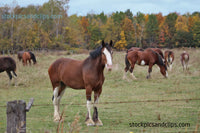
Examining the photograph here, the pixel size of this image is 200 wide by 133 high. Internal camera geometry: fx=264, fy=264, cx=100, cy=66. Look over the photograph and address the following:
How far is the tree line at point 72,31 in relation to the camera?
41062mm

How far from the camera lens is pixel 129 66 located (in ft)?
57.3

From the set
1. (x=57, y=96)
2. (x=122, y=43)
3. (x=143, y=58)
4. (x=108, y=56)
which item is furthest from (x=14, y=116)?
(x=122, y=43)

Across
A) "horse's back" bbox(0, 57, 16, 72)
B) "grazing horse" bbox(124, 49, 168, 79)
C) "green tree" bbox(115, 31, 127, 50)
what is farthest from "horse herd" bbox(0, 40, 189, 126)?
"green tree" bbox(115, 31, 127, 50)

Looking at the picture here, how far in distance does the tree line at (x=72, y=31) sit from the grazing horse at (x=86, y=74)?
3300 cm

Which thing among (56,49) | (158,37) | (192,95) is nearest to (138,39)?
(158,37)

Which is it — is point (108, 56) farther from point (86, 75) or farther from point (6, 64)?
point (6, 64)

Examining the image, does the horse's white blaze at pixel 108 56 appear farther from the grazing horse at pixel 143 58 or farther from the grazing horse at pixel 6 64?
the grazing horse at pixel 143 58

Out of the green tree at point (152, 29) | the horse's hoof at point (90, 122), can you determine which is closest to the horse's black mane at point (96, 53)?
the horse's hoof at point (90, 122)

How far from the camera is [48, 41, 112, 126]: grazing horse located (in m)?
6.71

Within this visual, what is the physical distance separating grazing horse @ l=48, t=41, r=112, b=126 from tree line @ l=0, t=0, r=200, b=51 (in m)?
33.0

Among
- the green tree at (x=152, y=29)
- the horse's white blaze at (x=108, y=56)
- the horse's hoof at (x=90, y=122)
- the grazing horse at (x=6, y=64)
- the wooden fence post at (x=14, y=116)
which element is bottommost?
the horse's hoof at (x=90, y=122)

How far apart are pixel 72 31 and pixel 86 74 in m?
45.4

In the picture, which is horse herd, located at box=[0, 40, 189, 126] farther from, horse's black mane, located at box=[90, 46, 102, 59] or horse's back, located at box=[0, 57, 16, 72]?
horse's back, located at box=[0, 57, 16, 72]

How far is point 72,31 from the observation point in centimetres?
5153
